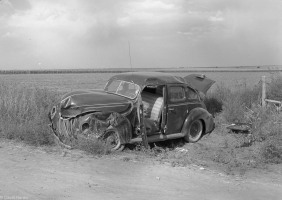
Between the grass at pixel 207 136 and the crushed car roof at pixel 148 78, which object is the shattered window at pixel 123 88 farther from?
the grass at pixel 207 136

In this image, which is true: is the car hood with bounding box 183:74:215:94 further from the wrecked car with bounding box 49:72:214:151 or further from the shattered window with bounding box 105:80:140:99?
the shattered window with bounding box 105:80:140:99

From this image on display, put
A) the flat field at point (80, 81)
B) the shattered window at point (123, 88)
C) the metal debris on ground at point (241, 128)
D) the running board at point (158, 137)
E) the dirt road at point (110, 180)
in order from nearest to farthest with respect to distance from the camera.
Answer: the dirt road at point (110, 180)
the running board at point (158, 137)
the shattered window at point (123, 88)
the metal debris on ground at point (241, 128)
the flat field at point (80, 81)

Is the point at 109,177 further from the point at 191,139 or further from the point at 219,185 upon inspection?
the point at 191,139

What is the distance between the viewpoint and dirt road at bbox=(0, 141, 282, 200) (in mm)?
5832

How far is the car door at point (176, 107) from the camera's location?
1073cm

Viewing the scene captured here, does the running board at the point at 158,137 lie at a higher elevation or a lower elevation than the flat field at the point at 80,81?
lower

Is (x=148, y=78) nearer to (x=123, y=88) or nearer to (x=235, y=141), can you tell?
(x=123, y=88)

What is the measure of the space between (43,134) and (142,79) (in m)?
3.11

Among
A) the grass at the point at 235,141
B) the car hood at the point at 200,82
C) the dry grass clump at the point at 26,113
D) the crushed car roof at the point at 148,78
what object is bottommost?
the grass at the point at 235,141

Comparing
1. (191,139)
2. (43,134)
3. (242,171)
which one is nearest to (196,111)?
(191,139)

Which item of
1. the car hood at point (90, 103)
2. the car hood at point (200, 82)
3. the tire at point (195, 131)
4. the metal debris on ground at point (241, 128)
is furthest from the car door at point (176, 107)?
the metal debris on ground at point (241, 128)

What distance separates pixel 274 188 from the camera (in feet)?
22.0

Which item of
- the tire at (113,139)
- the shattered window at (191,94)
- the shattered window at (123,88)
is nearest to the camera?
the tire at (113,139)

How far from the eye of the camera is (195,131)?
1181 cm
